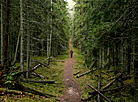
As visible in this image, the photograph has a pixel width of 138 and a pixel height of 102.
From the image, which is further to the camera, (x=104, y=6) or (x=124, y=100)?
(x=104, y=6)

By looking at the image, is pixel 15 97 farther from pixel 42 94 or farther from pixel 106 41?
pixel 106 41

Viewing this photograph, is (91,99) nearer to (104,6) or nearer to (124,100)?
(124,100)

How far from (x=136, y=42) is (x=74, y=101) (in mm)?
5640

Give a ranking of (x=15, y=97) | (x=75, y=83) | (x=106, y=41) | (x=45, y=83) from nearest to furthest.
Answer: (x=15, y=97), (x=106, y=41), (x=45, y=83), (x=75, y=83)

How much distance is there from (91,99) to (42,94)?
3812 millimetres

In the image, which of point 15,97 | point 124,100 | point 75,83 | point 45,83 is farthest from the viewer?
point 75,83

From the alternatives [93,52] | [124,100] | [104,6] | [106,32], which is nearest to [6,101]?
[93,52]

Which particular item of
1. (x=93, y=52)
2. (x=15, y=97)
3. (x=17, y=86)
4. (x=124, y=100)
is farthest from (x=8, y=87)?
(x=124, y=100)

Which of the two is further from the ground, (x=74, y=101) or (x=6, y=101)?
(x=6, y=101)

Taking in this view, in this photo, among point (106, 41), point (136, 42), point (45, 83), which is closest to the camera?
point (136, 42)

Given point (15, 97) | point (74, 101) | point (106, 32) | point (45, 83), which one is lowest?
point (74, 101)

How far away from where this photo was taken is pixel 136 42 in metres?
3.79

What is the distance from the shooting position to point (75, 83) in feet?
31.0

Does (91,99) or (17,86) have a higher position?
(17,86)
